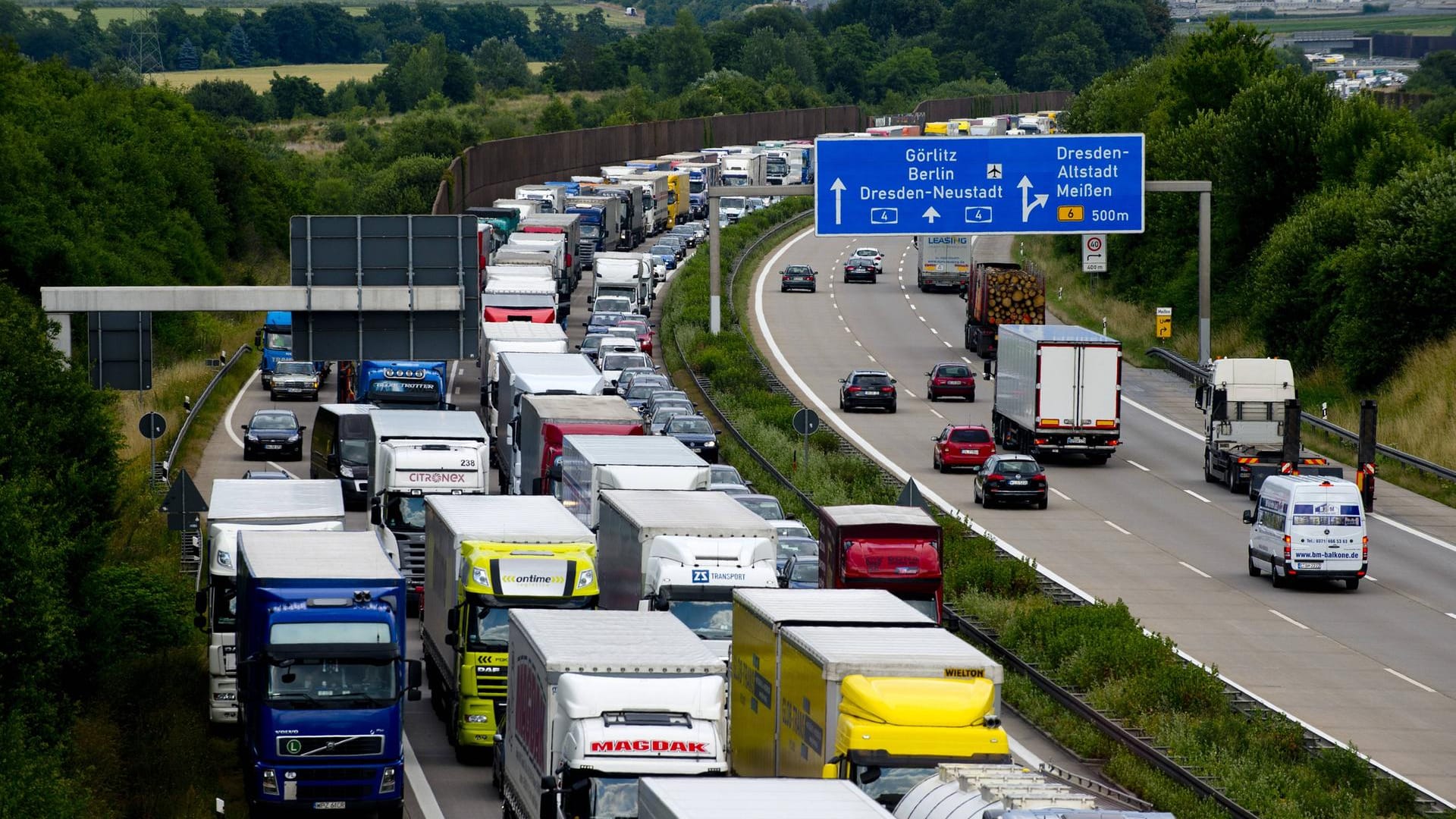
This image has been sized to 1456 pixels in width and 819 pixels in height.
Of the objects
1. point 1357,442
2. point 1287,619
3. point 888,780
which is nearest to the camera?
point 888,780

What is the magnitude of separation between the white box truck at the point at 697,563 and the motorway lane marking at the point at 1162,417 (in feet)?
110

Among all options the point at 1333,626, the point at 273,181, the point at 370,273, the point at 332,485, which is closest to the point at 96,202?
the point at 273,181

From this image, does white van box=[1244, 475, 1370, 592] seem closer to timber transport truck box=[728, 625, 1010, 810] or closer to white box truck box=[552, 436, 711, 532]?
white box truck box=[552, 436, 711, 532]

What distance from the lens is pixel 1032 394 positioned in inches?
2064

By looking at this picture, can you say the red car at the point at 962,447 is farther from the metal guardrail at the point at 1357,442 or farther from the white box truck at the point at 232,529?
the white box truck at the point at 232,529

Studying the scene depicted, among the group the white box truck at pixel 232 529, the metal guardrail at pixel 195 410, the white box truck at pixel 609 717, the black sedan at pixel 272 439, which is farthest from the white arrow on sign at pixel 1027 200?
the white box truck at pixel 609 717

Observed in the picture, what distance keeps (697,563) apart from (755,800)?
12.0m

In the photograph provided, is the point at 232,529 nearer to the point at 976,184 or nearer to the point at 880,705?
the point at 880,705

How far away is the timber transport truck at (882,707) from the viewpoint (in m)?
18.8

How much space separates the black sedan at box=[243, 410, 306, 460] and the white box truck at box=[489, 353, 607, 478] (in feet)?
16.2

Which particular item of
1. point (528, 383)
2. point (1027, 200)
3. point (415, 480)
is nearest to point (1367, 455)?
point (1027, 200)

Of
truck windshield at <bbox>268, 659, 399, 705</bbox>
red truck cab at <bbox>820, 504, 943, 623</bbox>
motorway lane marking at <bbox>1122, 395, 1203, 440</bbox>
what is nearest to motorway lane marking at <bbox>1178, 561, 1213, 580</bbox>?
red truck cab at <bbox>820, 504, 943, 623</bbox>

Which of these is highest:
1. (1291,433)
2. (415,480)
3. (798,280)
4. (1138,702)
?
(798,280)

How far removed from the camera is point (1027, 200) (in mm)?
54344
